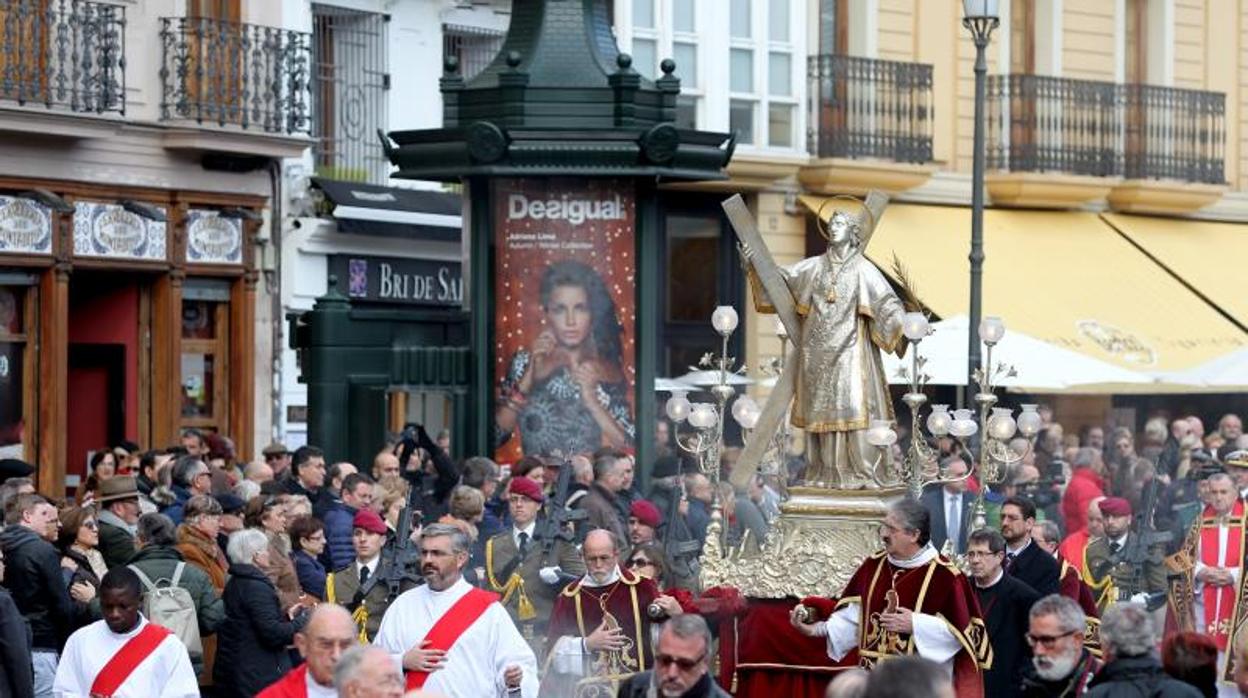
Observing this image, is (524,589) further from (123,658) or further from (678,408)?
(123,658)

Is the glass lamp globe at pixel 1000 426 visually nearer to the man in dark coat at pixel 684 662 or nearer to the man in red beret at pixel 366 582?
the man in red beret at pixel 366 582

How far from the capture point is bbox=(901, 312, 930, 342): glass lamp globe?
52.2ft

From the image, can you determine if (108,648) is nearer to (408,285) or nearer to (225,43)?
(225,43)

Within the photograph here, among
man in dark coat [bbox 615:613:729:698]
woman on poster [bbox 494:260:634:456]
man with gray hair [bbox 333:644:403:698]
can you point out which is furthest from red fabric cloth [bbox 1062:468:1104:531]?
man with gray hair [bbox 333:644:403:698]

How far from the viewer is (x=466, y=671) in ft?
41.5

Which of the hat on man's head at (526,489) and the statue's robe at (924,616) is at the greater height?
the hat on man's head at (526,489)

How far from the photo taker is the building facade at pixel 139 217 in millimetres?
26500

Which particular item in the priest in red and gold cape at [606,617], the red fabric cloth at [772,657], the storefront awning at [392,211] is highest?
the storefront awning at [392,211]

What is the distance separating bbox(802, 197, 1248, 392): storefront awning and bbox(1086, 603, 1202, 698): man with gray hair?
19766 millimetres

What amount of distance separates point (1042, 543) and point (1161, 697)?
5.33 metres

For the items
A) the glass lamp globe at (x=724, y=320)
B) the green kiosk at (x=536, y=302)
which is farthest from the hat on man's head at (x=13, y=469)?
the glass lamp globe at (x=724, y=320)

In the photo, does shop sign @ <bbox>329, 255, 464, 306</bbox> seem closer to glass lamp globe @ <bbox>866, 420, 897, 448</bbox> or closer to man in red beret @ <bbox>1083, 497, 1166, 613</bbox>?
man in red beret @ <bbox>1083, 497, 1166, 613</bbox>

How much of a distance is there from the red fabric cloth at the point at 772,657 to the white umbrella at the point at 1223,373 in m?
14.8

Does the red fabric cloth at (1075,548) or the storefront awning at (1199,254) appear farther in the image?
the storefront awning at (1199,254)
